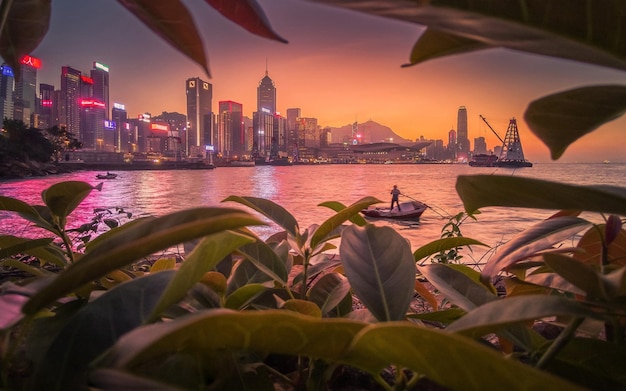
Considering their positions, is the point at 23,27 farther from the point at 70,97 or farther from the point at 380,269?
the point at 70,97

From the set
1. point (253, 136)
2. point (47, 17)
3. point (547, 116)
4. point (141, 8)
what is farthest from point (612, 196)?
point (253, 136)

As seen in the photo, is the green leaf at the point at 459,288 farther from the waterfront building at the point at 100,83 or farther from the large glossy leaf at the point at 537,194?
the waterfront building at the point at 100,83

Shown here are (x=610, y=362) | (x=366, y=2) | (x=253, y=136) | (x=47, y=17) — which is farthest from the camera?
(x=253, y=136)

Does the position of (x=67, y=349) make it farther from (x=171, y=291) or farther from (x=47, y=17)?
(x=47, y=17)

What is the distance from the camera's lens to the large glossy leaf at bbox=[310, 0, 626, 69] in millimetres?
250

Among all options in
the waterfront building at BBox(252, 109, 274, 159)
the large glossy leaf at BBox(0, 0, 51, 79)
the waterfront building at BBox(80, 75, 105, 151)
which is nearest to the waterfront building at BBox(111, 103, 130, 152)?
the waterfront building at BBox(80, 75, 105, 151)

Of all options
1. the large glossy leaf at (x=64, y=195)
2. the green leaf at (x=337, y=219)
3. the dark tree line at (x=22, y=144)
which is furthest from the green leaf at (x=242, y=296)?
the dark tree line at (x=22, y=144)

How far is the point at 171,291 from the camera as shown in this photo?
0.28 metres

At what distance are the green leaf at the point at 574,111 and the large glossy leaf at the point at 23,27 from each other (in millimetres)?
705

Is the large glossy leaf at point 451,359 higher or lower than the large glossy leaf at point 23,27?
lower

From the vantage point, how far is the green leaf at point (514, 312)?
256 mm

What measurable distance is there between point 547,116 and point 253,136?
9072 cm

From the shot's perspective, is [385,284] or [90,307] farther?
[385,284]

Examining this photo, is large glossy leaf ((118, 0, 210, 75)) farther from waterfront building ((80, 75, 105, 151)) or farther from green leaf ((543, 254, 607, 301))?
waterfront building ((80, 75, 105, 151))
